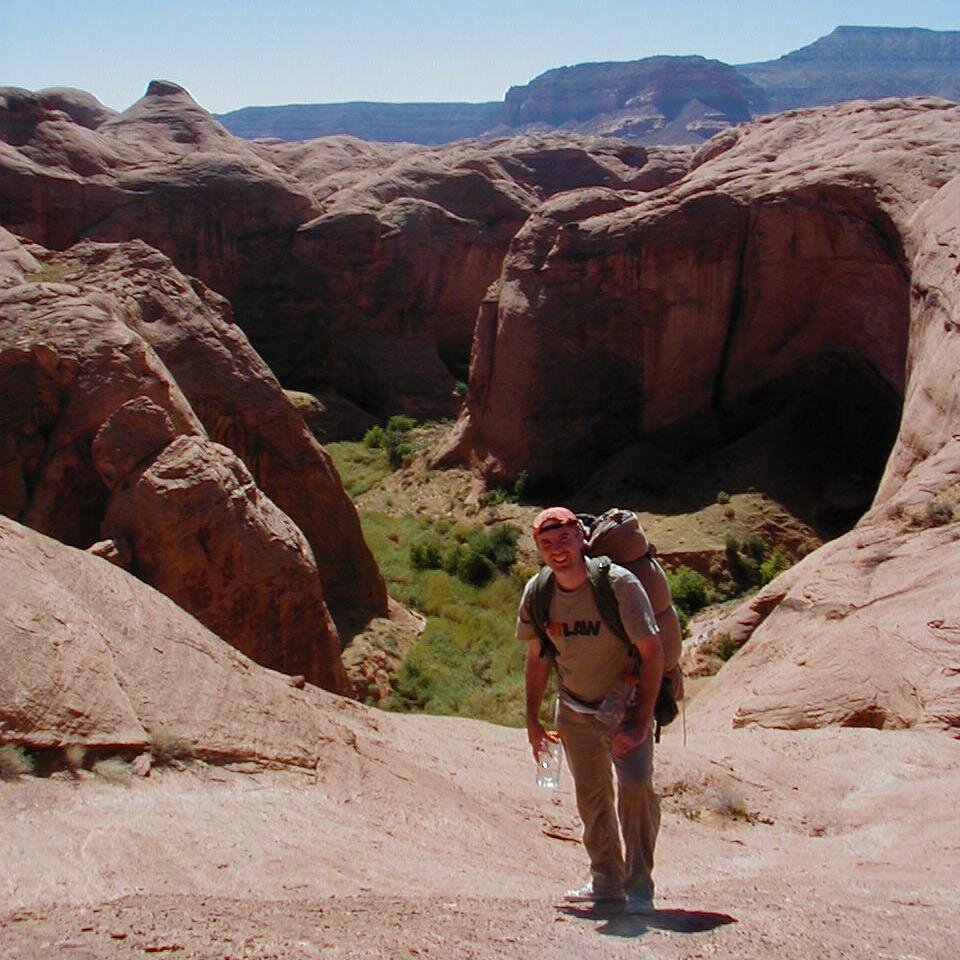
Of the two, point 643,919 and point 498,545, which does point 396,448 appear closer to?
point 498,545

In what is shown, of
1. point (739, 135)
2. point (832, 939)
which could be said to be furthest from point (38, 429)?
point (739, 135)

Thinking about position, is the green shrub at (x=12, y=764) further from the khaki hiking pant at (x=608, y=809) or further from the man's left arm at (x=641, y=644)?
the man's left arm at (x=641, y=644)

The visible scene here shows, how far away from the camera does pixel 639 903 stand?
187 inches

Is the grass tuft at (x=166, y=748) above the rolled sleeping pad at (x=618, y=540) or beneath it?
beneath

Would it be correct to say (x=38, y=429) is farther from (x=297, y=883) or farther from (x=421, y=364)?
(x=421, y=364)

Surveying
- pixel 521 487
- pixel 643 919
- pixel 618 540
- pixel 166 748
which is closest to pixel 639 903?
pixel 643 919

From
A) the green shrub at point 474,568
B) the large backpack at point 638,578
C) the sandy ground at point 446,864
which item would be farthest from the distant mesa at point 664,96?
the large backpack at point 638,578

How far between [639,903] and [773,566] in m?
17.0

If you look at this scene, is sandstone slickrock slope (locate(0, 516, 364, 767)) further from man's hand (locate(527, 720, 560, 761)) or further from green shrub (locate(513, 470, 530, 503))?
green shrub (locate(513, 470, 530, 503))

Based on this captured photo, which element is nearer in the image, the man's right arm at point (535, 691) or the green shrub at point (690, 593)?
the man's right arm at point (535, 691)

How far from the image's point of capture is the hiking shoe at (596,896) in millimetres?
4738

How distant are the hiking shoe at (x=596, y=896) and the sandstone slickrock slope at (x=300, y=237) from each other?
3147cm

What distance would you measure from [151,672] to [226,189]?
33.4 meters

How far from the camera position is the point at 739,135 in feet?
141
